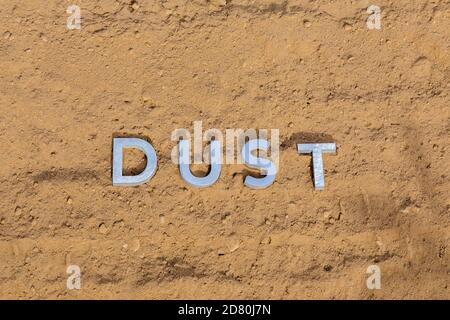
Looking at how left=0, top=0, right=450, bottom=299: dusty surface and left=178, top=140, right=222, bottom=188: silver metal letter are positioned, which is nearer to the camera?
left=0, top=0, right=450, bottom=299: dusty surface

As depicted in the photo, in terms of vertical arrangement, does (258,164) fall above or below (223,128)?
below

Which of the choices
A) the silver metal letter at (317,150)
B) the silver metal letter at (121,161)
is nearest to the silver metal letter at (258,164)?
the silver metal letter at (317,150)

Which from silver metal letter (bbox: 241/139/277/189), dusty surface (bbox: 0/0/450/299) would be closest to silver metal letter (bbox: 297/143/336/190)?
dusty surface (bbox: 0/0/450/299)

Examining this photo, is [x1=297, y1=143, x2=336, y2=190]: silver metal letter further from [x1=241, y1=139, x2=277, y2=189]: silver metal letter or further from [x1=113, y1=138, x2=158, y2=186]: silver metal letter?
[x1=113, y1=138, x2=158, y2=186]: silver metal letter

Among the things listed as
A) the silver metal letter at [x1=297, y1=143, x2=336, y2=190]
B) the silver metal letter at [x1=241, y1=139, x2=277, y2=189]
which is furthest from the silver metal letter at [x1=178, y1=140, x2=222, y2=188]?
the silver metal letter at [x1=297, y1=143, x2=336, y2=190]

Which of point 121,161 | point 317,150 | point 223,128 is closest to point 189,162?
Result: point 223,128

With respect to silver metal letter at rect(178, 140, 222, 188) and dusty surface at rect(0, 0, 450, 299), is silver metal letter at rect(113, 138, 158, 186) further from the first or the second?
silver metal letter at rect(178, 140, 222, 188)

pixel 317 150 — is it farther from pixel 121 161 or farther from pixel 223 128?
pixel 121 161
